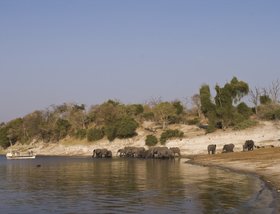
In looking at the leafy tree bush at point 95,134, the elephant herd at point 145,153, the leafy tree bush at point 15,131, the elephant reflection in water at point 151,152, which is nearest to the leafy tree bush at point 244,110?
the elephant herd at point 145,153

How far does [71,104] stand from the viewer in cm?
13800

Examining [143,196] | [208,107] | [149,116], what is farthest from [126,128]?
[143,196]

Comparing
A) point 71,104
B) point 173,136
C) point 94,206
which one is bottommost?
point 94,206

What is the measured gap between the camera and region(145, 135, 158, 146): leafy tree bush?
88.4 m

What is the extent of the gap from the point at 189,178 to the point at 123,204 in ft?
45.1

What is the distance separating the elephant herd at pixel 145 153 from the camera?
73562 millimetres

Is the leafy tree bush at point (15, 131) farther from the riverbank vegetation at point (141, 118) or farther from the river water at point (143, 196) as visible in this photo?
the river water at point (143, 196)

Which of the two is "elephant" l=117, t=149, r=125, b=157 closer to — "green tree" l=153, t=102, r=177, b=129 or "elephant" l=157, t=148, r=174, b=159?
"elephant" l=157, t=148, r=174, b=159

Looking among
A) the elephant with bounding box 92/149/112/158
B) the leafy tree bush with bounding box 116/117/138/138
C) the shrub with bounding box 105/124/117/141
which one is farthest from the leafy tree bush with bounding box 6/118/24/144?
the elephant with bounding box 92/149/112/158

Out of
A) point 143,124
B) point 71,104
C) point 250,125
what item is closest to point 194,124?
point 143,124

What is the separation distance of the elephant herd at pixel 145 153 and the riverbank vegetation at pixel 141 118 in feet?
19.8

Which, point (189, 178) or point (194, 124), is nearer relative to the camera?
point (189, 178)

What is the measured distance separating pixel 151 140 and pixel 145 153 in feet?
29.8

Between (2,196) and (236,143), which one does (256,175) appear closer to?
(2,196)
